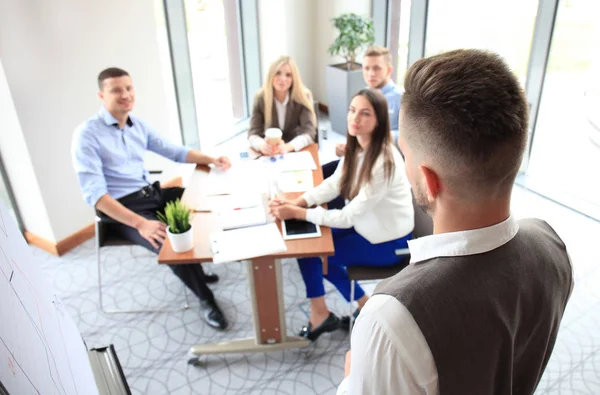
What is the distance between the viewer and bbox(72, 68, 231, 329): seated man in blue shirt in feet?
7.94

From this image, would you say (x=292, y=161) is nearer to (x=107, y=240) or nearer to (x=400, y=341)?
(x=107, y=240)

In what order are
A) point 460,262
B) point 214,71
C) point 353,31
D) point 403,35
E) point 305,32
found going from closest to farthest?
point 460,262 < point 353,31 < point 403,35 < point 214,71 < point 305,32

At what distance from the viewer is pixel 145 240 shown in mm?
2447

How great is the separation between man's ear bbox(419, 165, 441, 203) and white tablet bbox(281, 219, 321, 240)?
3.67 ft

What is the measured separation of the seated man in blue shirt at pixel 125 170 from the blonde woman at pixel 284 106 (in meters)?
0.68

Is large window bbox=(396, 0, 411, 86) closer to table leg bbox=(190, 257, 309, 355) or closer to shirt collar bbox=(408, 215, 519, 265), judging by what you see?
table leg bbox=(190, 257, 309, 355)

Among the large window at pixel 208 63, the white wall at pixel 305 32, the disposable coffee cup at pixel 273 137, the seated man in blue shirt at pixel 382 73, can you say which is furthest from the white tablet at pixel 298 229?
the white wall at pixel 305 32

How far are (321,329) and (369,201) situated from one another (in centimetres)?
77

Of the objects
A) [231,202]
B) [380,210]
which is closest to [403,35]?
[380,210]

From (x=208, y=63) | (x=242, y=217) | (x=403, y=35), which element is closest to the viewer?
(x=242, y=217)

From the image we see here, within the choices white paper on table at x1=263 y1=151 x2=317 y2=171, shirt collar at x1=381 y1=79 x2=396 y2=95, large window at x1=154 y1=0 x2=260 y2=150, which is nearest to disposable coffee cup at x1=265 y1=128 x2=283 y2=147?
white paper on table at x1=263 y1=151 x2=317 y2=171

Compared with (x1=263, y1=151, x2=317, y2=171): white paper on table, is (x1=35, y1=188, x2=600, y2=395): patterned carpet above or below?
below

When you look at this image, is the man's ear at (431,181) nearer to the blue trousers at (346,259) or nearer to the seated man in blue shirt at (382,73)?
the blue trousers at (346,259)

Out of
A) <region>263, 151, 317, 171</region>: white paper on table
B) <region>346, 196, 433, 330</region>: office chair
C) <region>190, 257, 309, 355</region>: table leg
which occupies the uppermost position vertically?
<region>263, 151, 317, 171</region>: white paper on table
